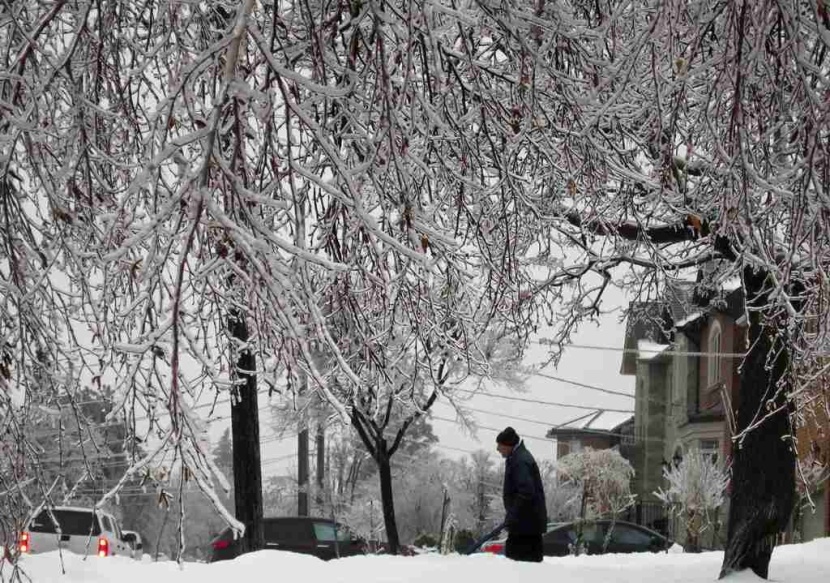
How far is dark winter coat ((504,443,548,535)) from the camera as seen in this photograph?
865 centimetres

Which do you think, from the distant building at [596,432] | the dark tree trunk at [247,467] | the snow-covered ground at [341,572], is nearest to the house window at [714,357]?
the distant building at [596,432]

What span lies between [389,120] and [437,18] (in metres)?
0.93

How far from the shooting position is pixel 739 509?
34.5ft

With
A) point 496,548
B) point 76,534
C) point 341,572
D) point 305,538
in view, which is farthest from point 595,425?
point 341,572

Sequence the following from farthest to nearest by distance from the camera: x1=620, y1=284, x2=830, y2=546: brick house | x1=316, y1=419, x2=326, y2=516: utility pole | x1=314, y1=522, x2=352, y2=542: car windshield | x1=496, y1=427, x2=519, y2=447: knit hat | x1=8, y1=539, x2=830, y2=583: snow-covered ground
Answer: x1=316, y1=419, x2=326, y2=516: utility pole < x1=620, y1=284, x2=830, y2=546: brick house < x1=314, y1=522, x2=352, y2=542: car windshield < x1=496, y1=427, x2=519, y2=447: knit hat < x1=8, y1=539, x2=830, y2=583: snow-covered ground

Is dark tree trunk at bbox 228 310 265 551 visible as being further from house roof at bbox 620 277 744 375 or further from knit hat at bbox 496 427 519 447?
house roof at bbox 620 277 744 375

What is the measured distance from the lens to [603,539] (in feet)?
74.0

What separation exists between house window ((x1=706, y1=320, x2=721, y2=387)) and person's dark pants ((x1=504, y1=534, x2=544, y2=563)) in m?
21.5

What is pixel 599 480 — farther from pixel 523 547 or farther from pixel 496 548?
pixel 523 547

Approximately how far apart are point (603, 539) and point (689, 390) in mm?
12964

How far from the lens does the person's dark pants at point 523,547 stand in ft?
29.6

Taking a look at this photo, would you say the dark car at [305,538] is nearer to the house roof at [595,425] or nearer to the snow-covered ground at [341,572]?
the snow-covered ground at [341,572]

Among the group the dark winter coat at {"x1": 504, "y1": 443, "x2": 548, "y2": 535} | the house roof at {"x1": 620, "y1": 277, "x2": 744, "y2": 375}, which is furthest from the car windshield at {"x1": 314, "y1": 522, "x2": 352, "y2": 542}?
the dark winter coat at {"x1": 504, "y1": 443, "x2": 548, "y2": 535}

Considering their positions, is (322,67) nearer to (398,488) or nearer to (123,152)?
(123,152)
